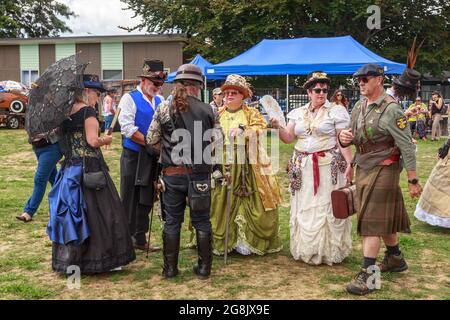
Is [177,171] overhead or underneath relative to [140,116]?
underneath

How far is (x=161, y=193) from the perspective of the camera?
14.1 ft

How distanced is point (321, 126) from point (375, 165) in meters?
0.77

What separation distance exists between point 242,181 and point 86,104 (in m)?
1.59

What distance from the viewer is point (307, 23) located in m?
23.9

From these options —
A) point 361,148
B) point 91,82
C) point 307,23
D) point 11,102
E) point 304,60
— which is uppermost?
point 307,23

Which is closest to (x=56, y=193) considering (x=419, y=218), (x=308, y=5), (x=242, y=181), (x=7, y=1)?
(x=242, y=181)

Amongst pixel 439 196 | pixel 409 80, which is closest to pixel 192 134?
pixel 409 80

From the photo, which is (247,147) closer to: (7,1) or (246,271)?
(246,271)

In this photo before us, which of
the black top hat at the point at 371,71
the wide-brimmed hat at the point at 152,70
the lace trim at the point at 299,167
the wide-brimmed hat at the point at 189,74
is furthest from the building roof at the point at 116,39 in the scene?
the black top hat at the point at 371,71

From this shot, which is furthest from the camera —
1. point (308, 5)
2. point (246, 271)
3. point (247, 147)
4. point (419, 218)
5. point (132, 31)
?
point (132, 31)

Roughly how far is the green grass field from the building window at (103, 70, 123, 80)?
813 inches

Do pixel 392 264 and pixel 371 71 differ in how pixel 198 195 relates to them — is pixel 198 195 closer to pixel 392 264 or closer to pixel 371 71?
pixel 371 71

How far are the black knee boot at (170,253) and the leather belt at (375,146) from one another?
1604 mm
